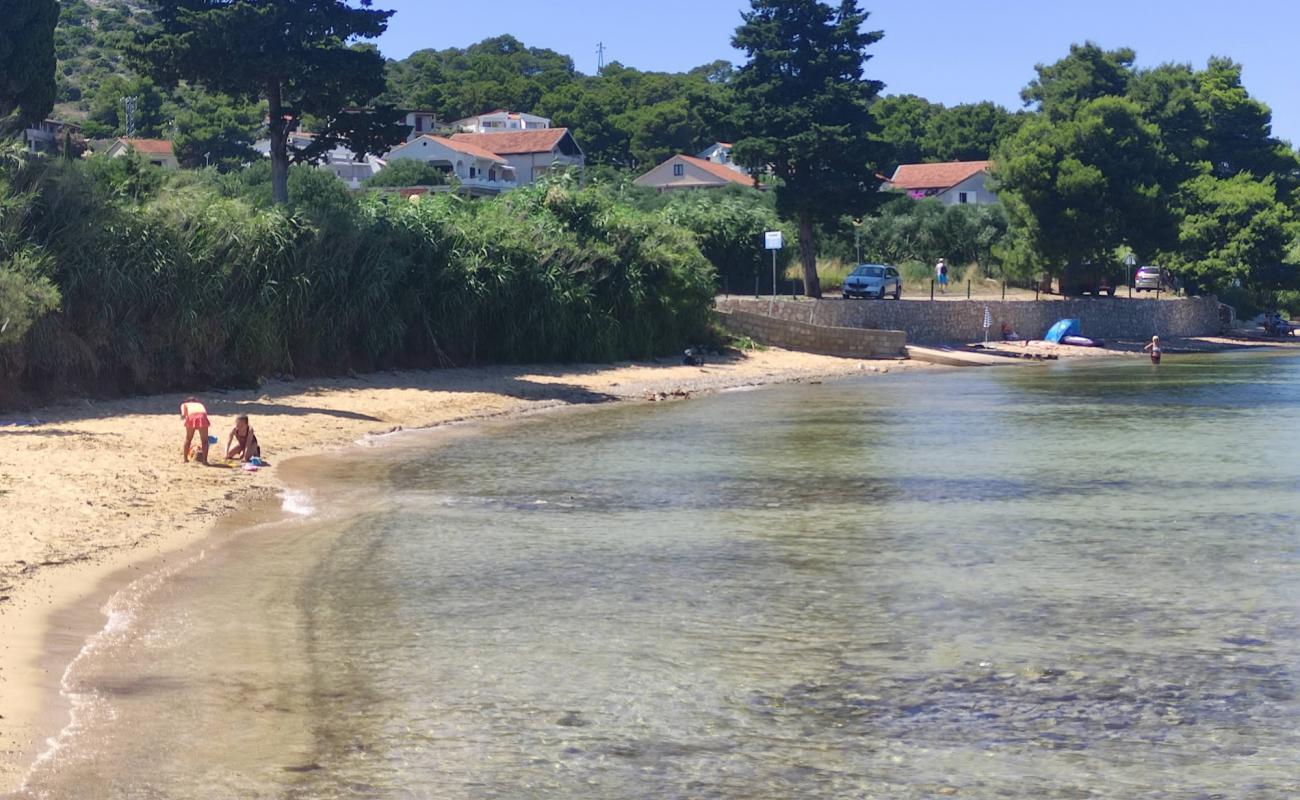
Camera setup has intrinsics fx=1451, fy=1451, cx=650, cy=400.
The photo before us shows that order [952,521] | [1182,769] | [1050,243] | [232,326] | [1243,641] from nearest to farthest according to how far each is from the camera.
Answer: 1. [1182,769]
2. [1243,641]
3. [952,521]
4. [232,326]
5. [1050,243]

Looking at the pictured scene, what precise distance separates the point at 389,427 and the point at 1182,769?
1939 cm

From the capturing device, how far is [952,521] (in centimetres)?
1855

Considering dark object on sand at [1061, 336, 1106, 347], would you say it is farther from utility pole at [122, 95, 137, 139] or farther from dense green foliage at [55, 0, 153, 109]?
dense green foliage at [55, 0, 153, 109]

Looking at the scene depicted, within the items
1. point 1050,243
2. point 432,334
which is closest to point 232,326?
point 432,334

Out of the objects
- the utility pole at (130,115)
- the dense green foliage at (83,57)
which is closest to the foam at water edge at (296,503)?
the utility pole at (130,115)

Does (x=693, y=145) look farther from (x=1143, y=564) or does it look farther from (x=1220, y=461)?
(x=1143, y=564)

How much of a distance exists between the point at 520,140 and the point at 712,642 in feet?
323

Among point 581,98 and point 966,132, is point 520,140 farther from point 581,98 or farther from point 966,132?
point 966,132

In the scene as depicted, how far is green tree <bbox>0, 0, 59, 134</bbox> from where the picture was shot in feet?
105

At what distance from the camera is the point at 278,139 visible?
33.1 meters

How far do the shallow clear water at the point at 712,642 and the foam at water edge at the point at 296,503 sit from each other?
0.61ft

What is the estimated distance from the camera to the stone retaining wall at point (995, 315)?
50.2m

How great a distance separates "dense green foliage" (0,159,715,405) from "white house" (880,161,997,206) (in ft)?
210

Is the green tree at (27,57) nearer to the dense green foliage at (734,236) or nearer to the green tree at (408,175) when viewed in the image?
the dense green foliage at (734,236)
